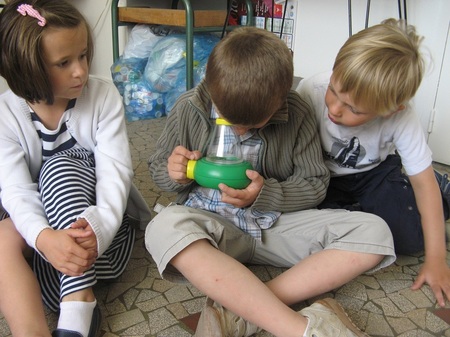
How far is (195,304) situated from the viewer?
0.79 meters

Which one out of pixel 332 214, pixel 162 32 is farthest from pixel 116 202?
pixel 162 32

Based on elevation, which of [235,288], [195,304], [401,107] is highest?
[401,107]

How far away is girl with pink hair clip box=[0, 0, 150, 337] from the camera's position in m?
0.67

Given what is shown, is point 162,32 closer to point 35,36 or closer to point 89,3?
point 89,3

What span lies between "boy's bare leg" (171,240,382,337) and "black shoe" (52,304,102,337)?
149mm

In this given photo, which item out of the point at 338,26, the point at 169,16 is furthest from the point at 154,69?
the point at 338,26

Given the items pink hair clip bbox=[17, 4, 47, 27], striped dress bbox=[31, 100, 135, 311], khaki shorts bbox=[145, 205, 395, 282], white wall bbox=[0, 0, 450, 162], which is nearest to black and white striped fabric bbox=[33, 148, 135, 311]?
striped dress bbox=[31, 100, 135, 311]

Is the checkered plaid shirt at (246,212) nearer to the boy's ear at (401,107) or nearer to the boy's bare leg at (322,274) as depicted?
the boy's bare leg at (322,274)

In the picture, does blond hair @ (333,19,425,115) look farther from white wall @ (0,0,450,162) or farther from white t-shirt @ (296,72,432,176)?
white wall @ (0,0,450,162)

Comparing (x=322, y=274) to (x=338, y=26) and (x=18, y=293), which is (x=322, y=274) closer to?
(x=18, y=293)

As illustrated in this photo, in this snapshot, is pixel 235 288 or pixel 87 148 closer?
pixel 235 288

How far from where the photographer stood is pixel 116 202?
771 mm

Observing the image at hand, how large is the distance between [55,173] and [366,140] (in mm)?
605

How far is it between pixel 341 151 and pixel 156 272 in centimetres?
46
